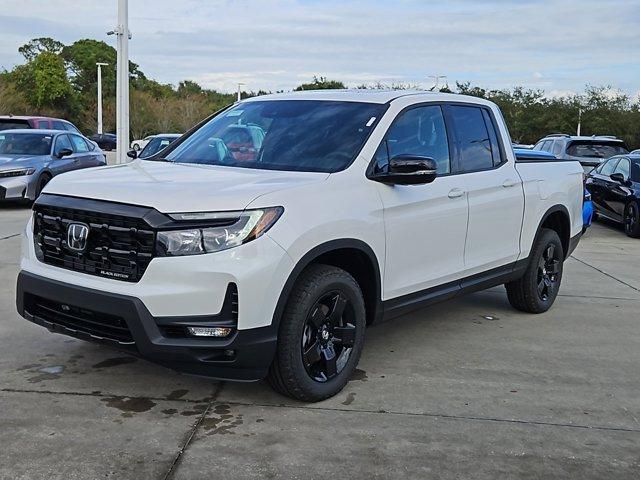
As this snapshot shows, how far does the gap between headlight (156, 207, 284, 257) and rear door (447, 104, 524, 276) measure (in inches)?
87.2

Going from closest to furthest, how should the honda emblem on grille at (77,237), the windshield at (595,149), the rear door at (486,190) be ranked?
the honda emblem on grille at (77,237)
the rear door at (486,190)
the windshield at (595,149)

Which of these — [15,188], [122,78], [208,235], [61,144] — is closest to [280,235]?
[208,235]

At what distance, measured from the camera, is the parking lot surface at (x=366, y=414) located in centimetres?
363

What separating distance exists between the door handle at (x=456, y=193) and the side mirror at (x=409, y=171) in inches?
27.1

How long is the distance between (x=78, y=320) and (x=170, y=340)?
63cm

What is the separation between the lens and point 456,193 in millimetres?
5348

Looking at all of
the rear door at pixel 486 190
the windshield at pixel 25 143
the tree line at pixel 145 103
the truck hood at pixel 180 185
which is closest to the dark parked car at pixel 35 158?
the windshield at pixel 25 143

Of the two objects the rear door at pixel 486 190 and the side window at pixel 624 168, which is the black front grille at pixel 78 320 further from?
the side window at pixel 624 168

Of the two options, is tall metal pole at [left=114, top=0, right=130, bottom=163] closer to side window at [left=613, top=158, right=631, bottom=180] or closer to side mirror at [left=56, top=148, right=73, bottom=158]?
side mirror at [left=56, top=148, right=73, bottom=158]

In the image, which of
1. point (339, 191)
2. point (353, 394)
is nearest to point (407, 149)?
point (339, 191)

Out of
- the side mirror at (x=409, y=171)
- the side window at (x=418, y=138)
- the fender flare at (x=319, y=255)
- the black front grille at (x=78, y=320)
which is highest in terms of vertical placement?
the side window at (x=418, y=138)

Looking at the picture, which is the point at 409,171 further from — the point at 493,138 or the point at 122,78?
the point at 122,78

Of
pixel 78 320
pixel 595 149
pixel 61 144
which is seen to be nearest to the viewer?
pixel 78 320

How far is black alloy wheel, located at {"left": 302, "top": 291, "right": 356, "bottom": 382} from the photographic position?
14.2 feet
